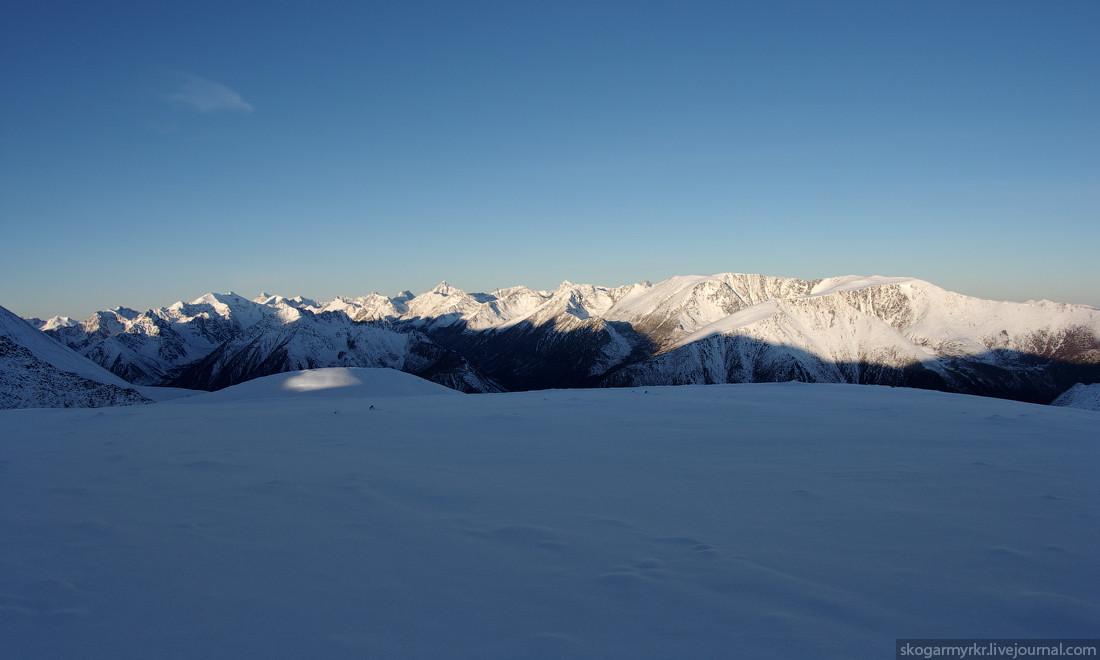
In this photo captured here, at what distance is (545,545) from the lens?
6258 millimetres

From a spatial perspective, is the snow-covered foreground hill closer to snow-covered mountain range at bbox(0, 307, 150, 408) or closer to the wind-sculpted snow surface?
snow-covered mountain range at bbox(0, 307, 150, 408)

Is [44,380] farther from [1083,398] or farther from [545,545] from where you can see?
[1083,398]

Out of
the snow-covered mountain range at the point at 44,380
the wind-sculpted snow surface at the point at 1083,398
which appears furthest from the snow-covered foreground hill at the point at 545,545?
the wind-sculpted snow surface at the point at 1083,398

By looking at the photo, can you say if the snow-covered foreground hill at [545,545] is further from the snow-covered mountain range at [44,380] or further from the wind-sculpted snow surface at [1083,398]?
the wind-sculpted snow surface at [1083,398]

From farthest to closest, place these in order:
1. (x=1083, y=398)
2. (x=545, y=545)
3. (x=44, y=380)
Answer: (x=1083, y=398) → (x=44, y=380) → (x=545, y=545)

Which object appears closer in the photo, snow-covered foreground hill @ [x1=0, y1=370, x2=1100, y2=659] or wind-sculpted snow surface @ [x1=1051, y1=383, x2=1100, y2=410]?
snow-covered foreground hill @ [x1=0, y1=370, x2=1100, y2=659]

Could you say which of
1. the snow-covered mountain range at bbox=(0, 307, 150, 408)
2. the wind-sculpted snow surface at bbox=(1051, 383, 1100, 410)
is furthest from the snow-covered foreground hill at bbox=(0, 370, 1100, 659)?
the wind-sculpted snow surface at bbox=(1051, 383, 1100, 410)

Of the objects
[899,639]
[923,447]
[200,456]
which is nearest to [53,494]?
[200,456]

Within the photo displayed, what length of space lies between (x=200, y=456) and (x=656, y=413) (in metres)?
12.3

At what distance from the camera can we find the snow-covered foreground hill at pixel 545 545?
4441 mm

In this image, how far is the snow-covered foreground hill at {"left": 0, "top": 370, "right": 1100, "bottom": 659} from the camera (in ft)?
14.6

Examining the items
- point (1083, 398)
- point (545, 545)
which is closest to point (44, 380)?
point (545, 545)

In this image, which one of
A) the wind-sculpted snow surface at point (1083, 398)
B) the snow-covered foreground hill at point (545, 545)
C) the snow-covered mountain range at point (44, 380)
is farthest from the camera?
the wind-sculpted snow surface at point (1083, 398)

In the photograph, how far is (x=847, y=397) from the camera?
21.6m
